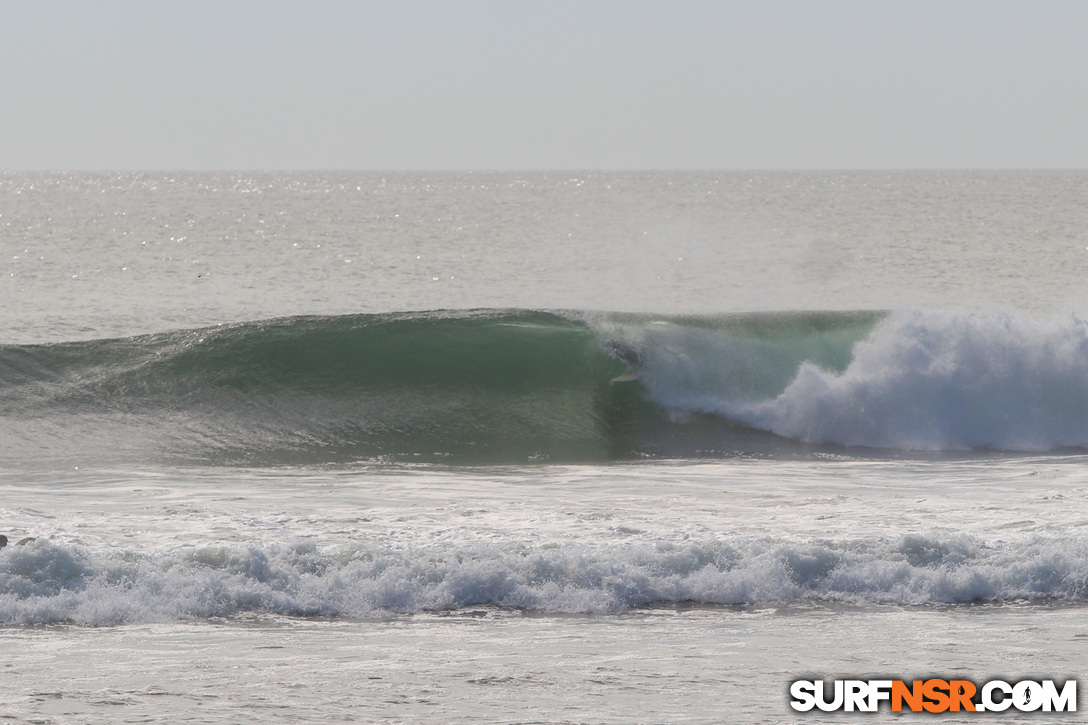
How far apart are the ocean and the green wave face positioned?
5 centimetres

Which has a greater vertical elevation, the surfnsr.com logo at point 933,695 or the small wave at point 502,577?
the small wave at point 502,577

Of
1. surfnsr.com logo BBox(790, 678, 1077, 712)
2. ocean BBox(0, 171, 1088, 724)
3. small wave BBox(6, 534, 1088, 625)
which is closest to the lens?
surfnsr.com logo BBox(790, 678, 1077, 712)

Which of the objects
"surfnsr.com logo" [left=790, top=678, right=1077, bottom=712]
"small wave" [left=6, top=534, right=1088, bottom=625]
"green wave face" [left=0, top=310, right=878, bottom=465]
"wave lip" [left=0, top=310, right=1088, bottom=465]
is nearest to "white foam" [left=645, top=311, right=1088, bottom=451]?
"wave lip" [left=0, top=310, right=1088, bottom=465]

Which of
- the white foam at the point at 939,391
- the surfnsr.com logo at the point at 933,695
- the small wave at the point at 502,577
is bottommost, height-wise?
the surfnsr.com logo at the point at 933,695

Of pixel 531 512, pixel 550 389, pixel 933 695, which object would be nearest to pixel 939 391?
pixel 550 389

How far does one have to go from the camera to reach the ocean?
5000 millimetres

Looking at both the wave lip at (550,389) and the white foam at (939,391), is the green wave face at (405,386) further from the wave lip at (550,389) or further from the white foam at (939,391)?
the white foam at (939,391)

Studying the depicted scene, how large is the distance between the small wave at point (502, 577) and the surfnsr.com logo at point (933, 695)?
1403mm

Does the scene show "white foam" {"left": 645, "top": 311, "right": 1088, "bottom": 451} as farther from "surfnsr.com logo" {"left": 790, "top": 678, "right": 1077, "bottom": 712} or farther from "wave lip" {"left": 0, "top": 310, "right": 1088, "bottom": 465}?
"surfnsr.com logo" {"left": 790, "top": 678, "right": 1077, "bottom": 712}

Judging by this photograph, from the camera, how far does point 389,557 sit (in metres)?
6.57

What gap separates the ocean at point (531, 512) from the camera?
5000mm

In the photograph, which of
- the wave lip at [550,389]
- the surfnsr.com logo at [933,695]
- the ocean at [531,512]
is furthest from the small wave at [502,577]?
the wave lip at [550,389]

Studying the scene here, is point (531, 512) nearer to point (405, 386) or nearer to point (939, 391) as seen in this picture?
point (405, 386)

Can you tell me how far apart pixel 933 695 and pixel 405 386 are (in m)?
9.69
